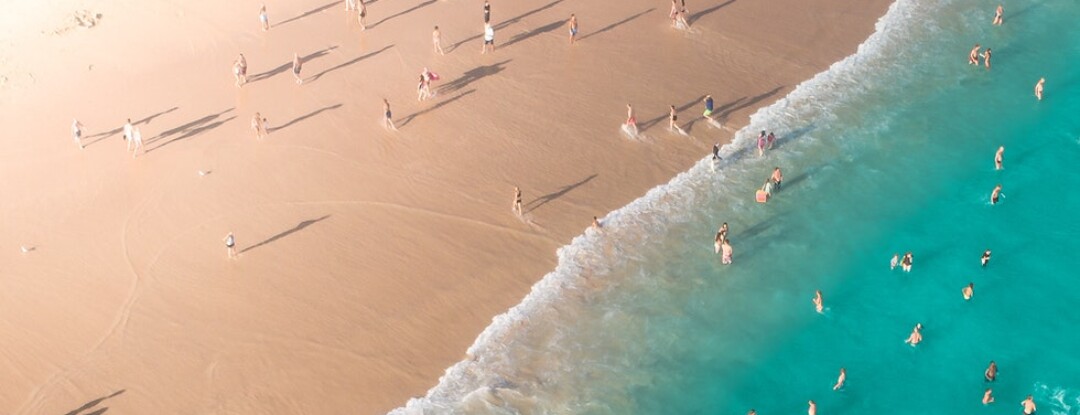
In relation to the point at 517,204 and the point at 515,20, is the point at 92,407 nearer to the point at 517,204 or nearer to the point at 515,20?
the point at 517,204

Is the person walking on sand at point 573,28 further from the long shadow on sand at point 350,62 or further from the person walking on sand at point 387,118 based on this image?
the person walking on sand at point 387,118

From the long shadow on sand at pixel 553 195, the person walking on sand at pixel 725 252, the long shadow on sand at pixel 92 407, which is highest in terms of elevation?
the long shadow on sand at pixel 553 195

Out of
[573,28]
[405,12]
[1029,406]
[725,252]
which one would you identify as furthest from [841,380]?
[405,12]

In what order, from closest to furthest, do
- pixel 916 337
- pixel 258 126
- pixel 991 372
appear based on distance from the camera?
pixel 991 372 → pixel 916 337 → pixel 258 126

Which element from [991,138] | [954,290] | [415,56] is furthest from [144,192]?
[991,138]

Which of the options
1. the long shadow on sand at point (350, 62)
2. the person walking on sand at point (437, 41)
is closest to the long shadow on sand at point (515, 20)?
the person walking on sand at point (437, 41)

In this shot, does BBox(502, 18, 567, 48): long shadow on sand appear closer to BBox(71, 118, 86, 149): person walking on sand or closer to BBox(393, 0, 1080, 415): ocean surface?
BBox(393, 0, 1080, 415): ocean surface
